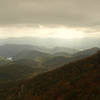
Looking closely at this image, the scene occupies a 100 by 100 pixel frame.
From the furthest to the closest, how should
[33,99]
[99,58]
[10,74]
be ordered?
[10,74] → [99,58] → [33,99]

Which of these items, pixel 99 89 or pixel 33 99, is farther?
pixel 33 99

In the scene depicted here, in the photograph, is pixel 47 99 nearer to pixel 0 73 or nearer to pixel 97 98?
pixel 97 98

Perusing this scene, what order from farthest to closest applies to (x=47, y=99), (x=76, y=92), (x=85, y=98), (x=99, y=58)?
(x=99, y=58)
(x=47, y=99)
(x=76, y=92)
(x=85, y=98)

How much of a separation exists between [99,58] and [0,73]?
583ft

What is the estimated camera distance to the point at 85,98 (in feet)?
Answer: 72.3

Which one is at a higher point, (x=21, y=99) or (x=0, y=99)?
(x=21, y=99)

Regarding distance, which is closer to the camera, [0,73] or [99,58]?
[99,58]

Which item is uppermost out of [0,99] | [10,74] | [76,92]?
[76,92]

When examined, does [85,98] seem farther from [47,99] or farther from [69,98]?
[47,99]

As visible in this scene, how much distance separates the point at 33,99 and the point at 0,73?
18326 cm

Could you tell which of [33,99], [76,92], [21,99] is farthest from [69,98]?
[21,99]

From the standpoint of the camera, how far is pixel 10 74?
198 metres

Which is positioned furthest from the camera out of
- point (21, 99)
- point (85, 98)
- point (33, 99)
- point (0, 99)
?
point (0, 99)

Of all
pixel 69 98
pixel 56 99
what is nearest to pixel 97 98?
pixel 69 98
